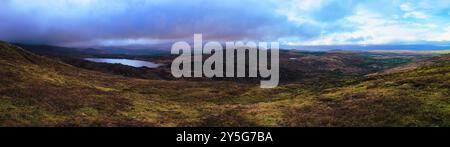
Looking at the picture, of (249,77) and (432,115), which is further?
(249,77)

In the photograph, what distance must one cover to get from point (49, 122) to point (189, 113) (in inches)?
698

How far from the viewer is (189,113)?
50500mm

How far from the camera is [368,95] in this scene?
52906mm

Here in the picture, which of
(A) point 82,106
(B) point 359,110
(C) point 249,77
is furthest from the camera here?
(C) point 249,77

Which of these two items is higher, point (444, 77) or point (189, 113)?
point (444, 77)
